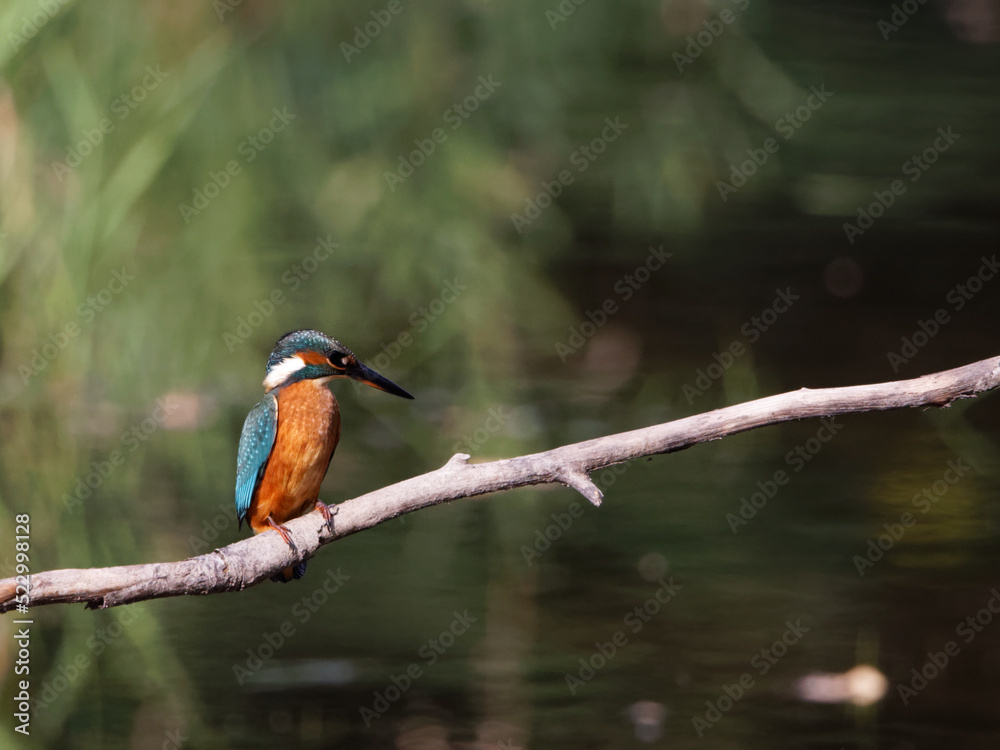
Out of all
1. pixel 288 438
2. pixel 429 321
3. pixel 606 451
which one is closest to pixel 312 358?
pixel 288 438

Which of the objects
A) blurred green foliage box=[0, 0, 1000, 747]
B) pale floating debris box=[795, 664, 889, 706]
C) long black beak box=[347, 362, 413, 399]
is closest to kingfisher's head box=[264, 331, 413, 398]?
long black beak box=[347, 362, 413, 399]

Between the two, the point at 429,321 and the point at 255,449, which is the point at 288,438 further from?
the point at 429,321

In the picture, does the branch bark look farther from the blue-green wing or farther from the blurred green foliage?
the blurred green foliage

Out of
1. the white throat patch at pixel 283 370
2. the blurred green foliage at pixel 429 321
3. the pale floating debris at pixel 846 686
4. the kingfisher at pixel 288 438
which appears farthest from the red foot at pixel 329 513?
the pale floating debris at pixel 846 686

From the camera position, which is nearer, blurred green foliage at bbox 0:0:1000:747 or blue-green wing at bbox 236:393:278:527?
blue-green wing at bbox 236:393:278:527

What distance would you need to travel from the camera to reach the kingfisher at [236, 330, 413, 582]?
1802 millimetres

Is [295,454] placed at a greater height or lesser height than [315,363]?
lesser

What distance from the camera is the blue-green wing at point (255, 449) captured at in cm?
182

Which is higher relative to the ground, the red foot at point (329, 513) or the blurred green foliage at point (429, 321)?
the blurred green foliage at point (429, 321)

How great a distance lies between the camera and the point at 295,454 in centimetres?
182

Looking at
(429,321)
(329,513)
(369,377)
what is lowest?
(329,513)

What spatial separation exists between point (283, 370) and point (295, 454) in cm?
14

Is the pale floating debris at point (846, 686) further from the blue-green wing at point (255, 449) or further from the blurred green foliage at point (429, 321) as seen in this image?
the blue-green wing at point (255, 449)

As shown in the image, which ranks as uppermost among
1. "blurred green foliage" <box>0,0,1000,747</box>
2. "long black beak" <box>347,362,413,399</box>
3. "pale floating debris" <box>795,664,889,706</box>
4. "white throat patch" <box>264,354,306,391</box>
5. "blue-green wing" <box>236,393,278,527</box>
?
"blurred green foliage" <box>0,0,1000,747</box>
